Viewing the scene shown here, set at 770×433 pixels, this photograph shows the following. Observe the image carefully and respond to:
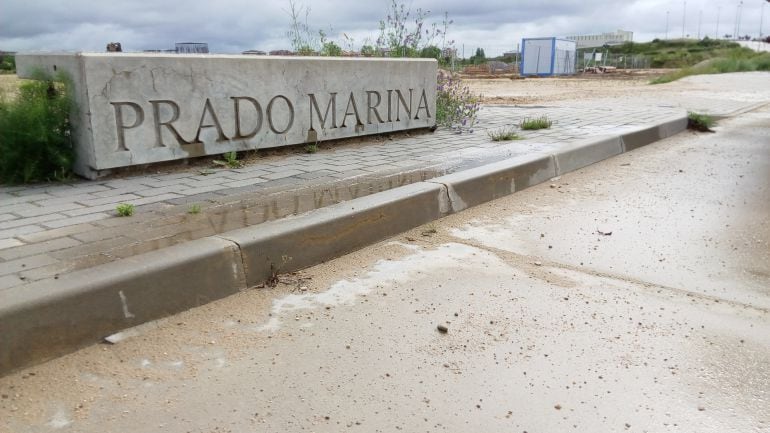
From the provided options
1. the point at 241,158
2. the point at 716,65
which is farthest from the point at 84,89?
the point at 716,65

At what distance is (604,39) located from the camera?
89.1 metres

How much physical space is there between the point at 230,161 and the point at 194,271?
8.61 ft

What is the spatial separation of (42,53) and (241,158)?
1850 millimetres

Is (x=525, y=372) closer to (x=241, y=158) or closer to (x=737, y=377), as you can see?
(x=737, y=377)

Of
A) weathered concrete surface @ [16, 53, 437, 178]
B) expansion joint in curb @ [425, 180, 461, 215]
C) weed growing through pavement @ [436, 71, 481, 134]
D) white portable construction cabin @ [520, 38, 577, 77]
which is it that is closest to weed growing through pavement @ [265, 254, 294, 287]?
expansion joint in curb @ [425, 180, 461, 215]

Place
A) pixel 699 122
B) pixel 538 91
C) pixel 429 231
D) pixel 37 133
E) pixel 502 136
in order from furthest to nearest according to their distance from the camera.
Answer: pixel 538 91, pixel 699 122, pixel 502 136, pixel 37 133, pixel 429 231

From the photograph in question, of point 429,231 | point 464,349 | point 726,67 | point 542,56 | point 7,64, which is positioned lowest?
point 464,349

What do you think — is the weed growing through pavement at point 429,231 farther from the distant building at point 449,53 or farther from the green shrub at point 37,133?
the distant building at point 449,53

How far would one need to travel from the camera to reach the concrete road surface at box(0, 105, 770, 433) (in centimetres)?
233

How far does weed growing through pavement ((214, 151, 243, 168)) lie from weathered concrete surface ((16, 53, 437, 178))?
0.08m

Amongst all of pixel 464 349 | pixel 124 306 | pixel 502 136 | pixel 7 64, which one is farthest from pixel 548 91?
pixel 124 306

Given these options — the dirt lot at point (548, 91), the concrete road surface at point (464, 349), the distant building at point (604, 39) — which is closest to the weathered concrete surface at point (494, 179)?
the concrete road surface at point (464, 349)

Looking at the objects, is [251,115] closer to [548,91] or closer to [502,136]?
[502,136]

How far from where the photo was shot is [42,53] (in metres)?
5.22
